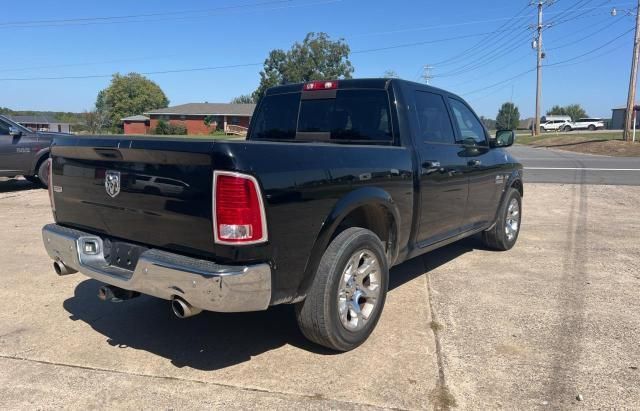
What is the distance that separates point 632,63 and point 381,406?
33.5m

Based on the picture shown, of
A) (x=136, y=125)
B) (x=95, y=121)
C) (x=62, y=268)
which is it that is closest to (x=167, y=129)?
(x=136, y=125)

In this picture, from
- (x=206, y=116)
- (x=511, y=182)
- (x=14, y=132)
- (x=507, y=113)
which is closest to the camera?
(x=511, y=182)

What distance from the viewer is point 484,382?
328cm

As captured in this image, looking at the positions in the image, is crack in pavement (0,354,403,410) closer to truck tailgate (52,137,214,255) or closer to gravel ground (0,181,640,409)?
gravel ground (0,181,640,409)

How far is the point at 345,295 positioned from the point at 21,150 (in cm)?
1025

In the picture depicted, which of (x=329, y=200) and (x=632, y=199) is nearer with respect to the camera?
(x=329, y=200)

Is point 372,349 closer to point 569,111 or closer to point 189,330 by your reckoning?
point 189,330

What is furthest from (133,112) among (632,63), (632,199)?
(632,199)

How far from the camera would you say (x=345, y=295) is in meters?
3.62

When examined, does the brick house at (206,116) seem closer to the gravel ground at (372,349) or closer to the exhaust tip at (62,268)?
the gravel ground at (372,349)

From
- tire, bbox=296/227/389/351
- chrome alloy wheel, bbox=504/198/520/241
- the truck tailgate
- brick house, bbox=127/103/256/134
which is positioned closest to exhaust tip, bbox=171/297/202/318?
the truck tailgate

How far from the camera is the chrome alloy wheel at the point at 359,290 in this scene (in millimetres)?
3594

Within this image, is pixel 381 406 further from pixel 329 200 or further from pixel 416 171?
pixel 416 171

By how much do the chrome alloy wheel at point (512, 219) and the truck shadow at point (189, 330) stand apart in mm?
3392
